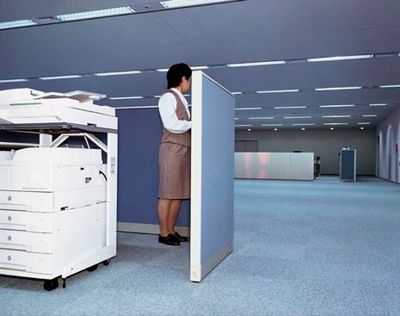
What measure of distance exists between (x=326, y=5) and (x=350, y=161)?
980 centimetres

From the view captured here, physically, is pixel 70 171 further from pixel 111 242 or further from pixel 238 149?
pixel 238 149

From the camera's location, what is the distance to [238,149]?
22.5 meters

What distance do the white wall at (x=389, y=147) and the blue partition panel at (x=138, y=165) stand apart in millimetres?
11202

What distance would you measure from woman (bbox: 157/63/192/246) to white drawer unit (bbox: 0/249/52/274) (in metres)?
1.07

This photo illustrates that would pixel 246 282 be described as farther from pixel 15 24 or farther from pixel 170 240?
pixel 15 24

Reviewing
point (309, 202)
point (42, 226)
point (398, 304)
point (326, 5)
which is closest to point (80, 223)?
point (42, 226)

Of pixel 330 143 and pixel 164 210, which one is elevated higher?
pixel 330 143

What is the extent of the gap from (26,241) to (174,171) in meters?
1.11

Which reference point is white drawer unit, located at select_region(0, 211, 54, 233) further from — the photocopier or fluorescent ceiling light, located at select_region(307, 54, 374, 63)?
fluorescent ceiling light, located at select_region(307, 54, 374, 63)

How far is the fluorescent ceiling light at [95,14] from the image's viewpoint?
4723 mm

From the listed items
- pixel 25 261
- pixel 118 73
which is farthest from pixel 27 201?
pixel 118 73

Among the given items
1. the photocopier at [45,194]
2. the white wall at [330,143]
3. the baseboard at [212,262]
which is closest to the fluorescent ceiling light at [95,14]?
the photocopier at [45,194]

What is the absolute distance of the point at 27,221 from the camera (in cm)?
201

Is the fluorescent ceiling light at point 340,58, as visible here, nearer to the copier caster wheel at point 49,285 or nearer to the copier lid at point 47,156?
the copier lid at point 47,156
